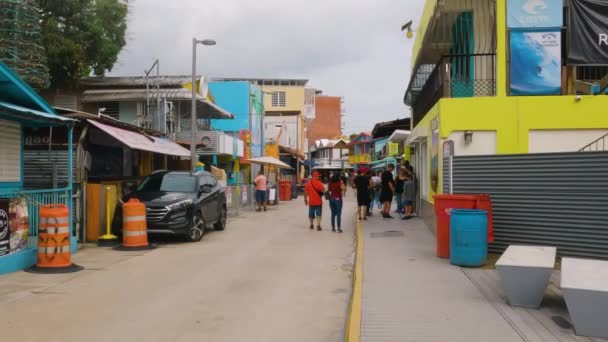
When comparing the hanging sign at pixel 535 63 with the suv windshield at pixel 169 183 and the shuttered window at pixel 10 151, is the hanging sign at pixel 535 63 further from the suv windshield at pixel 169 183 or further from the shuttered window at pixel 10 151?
the shuttered window at pixel 10 151

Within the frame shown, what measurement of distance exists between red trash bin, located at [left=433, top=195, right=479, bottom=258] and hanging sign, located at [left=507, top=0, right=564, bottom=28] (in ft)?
16.6

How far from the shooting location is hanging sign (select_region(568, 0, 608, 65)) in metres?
13.4

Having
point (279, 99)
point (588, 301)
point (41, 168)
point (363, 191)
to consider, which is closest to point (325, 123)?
point (279, 99)

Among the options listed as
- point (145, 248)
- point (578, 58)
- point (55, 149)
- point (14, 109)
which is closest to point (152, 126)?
point (55, 149)

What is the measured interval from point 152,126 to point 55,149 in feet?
29.5

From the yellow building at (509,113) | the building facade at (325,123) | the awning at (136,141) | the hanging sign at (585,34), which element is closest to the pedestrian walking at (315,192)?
the yellow building at (509,113)

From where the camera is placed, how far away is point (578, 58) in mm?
13477

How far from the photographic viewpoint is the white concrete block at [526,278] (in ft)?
22.6

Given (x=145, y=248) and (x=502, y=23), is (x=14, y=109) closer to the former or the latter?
(x=145, y=248)

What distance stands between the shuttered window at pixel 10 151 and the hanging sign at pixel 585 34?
12262 millimetres

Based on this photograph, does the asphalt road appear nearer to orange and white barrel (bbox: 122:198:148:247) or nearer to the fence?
orange and white barrel (bbox: 122:198:148:247)

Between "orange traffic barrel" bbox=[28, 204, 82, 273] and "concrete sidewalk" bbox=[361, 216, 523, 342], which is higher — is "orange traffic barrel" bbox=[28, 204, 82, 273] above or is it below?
above

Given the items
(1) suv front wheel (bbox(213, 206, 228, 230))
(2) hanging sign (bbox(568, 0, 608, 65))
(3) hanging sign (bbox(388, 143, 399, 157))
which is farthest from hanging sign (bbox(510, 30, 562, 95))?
(3) hanging sign (bbox(388, 143, 399, 157))

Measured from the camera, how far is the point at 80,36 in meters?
25.3
